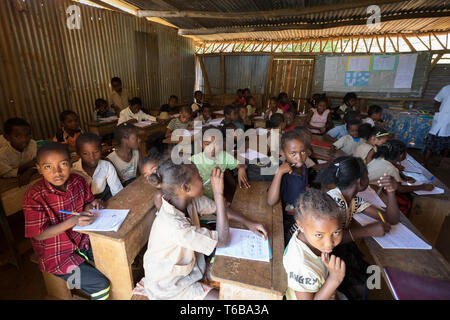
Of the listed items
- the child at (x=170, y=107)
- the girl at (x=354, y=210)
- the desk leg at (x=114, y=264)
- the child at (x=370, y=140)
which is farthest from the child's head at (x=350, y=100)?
the desk leg at (x=114, y=264)

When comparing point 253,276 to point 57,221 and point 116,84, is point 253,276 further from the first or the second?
point 116,84

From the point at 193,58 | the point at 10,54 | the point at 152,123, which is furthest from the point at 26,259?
the point at 193,58

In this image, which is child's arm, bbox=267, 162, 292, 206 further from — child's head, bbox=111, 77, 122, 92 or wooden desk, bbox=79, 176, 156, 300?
child's head, bbox=111, 77, 122, 92

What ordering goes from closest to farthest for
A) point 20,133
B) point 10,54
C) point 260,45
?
point 20,133
point 10,54
point 260,45

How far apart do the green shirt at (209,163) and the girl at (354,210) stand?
971mm

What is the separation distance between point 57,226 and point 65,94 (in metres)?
4.39

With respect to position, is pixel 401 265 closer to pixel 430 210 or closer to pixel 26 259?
pixel 430 210

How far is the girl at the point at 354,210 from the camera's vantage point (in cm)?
151

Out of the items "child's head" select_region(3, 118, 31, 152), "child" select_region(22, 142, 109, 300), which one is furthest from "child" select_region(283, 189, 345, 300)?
"child's head" select_region(3, 118, 31, 152)

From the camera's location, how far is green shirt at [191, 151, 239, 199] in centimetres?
226

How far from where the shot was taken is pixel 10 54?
391 cm

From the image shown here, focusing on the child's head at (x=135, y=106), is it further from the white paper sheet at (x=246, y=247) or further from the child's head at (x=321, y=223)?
the child's head at (x=321, y=223)

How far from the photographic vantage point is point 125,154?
2.58 metres
